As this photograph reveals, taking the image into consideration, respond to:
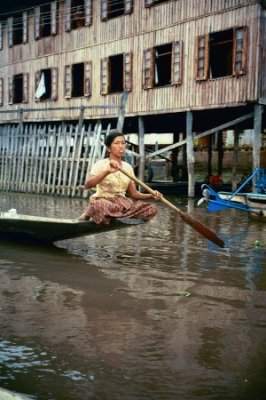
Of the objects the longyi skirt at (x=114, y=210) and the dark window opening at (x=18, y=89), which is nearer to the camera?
the longyi skirt at (x=114, y=210)

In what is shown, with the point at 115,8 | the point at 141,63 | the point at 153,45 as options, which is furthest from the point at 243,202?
the point at 115,8

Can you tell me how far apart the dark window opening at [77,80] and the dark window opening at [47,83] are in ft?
4.25

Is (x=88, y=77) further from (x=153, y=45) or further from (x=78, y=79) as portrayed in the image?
(x=153, y=45)

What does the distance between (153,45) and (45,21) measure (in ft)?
21.7

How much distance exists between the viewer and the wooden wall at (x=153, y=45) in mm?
14273

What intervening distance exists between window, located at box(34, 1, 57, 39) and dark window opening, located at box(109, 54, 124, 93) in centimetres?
333

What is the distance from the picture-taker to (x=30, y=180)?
16.3 m

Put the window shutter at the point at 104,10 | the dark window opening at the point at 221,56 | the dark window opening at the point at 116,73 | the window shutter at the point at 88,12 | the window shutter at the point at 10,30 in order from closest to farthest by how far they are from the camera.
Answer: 1. the dark window opening at the point at 221,56
2. the window shutter at the point at 104,10
3. the dark window opening at the point at 116,73
4. the window shutter at the point at 88,12
5. the window shutter at the point at 10,30

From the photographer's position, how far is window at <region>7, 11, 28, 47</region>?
22141mm

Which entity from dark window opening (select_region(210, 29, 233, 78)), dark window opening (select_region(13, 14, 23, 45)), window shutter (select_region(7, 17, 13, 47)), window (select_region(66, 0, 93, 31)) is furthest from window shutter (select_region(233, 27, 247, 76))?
window shutter (select_region(7, 17, 13, 47))

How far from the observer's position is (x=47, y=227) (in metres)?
6.33

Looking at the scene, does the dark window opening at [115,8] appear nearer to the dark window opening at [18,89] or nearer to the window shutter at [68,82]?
the window shutter at [68,82]

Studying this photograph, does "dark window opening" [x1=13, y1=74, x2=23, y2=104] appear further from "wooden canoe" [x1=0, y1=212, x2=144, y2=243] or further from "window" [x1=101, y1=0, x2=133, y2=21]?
"wooden canoe" [x1=0, y1=212, x2=144, y2=243]

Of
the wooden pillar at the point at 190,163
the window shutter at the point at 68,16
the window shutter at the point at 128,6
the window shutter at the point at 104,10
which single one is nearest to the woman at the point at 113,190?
the wooden pillar at the point at 190,163
